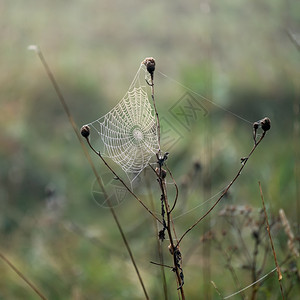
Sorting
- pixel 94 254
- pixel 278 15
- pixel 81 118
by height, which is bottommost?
pixel 94 254

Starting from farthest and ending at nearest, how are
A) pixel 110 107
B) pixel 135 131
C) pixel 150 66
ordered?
pixel 110 107, pixel 135 131, pixel 150 66

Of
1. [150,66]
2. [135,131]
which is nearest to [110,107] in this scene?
[135,131]

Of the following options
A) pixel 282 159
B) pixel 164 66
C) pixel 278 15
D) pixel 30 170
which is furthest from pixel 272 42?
pixel 30 170

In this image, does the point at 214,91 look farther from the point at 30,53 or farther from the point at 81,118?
the point at 30,53

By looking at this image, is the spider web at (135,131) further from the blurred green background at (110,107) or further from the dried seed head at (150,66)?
the blurred green background at (110,107)

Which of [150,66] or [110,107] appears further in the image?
[110,107]

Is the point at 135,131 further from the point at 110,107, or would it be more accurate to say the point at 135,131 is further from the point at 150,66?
the point at 110,107

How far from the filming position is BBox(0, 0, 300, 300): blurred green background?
58.3 inches

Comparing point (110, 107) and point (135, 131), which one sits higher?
point (135, 131)

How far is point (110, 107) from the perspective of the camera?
2436 mm

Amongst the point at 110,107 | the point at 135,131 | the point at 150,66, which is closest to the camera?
the point at 150,66

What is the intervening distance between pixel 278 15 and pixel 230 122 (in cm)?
89

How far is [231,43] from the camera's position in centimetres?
275

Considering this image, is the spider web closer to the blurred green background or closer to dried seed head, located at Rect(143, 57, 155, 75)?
dried seed head, located at Rect(143, 57, 155, 75)
